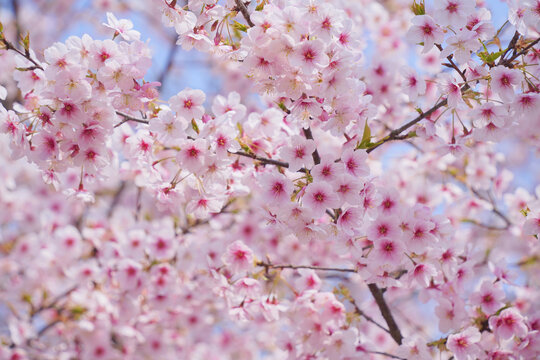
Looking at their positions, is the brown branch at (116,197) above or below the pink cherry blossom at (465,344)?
below

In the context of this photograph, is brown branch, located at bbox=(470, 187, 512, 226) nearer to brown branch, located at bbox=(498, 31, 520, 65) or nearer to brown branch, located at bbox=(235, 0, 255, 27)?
brown branch, located at bbox=(498, 31, 520, 65)

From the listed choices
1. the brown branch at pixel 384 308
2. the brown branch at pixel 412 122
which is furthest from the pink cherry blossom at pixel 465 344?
the brown branch at pixel 412 122

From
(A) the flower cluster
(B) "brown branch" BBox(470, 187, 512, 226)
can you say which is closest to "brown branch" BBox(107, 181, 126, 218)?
(A) the flower cluster

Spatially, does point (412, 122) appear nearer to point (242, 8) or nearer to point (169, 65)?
point (242, 8)

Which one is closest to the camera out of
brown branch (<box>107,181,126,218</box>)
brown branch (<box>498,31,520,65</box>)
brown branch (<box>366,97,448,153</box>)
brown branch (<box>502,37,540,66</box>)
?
brown branch (<box>502,37,540,66</box>)

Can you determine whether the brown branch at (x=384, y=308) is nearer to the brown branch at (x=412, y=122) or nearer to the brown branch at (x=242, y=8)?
the brown branch at (x=412, y=122)

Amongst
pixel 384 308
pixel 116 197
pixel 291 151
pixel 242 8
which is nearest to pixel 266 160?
pixel 291 151

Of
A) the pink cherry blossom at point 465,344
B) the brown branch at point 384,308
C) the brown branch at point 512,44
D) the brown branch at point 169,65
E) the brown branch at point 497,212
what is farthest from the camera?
the brown branch at point 169,65

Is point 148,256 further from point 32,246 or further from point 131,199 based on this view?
point 131,199

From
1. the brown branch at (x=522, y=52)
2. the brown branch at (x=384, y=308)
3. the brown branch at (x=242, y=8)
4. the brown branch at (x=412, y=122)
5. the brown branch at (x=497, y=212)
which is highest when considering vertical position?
the brown branch at (x=522, y=52)

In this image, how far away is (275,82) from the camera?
2.04 meters

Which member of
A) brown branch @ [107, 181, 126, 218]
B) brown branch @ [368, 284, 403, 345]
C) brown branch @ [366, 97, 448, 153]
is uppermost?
brown branch @ [366, 97, 448, 153]

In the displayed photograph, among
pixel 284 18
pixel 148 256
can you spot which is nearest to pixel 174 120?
pixel 284 18

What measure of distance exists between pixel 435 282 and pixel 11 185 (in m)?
3.91
